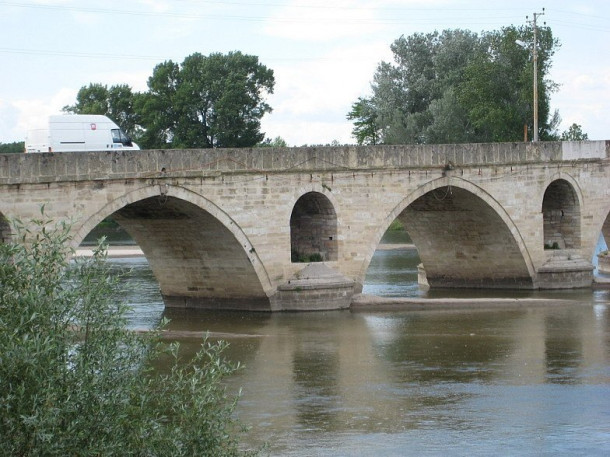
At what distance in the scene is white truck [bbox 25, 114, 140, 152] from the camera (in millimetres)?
25391

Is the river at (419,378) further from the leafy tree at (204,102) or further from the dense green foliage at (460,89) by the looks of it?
the leafy tree at (204,102)

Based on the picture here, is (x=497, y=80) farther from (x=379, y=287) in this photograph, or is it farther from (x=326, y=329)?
(x=326, y=329)

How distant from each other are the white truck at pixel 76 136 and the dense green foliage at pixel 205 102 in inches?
856

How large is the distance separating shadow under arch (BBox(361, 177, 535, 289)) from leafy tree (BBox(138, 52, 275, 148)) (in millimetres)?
18443

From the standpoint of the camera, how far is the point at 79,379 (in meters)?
9.41

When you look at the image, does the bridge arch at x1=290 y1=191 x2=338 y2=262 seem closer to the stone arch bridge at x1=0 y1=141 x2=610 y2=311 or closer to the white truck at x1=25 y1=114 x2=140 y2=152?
the stone arch bridge at x1=0 y1=141 x2=610 y2=311

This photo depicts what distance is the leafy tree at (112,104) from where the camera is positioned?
5375 cm

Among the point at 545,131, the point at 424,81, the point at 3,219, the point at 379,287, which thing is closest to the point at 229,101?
the point at 424,81

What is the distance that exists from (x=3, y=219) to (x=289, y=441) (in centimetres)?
845

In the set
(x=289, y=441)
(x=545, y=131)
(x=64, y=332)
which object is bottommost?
(x=289, y=441)

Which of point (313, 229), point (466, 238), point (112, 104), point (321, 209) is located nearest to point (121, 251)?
point (112, 104)

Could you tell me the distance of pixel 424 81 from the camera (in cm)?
5022

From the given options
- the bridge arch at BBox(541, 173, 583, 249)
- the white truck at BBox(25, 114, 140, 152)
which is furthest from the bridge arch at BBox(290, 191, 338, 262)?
the bridge arch at BBox(541, 173, 583, 249)

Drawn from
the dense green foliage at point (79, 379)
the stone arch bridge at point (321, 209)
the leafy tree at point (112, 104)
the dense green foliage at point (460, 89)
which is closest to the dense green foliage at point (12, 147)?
the leafy tree at point (112, 104)
